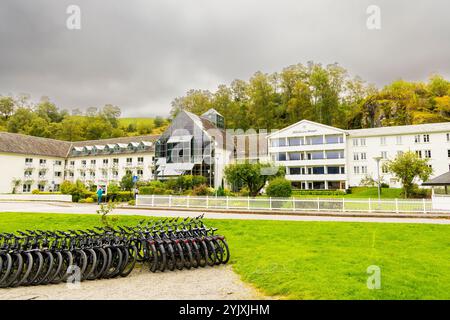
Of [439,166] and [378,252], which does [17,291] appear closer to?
[378,252]

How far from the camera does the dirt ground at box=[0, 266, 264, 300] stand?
6.14 meters

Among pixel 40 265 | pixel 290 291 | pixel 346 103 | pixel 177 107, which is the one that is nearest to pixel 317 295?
pixel 290 291

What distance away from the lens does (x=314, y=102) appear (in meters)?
64.6

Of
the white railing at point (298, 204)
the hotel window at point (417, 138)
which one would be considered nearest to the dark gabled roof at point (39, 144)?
the white railing at point (298, 204)

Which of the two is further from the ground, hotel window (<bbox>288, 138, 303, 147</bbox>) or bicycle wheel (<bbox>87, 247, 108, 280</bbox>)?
hotel window (<bbox>288, 138, 303, 147</bbox>)

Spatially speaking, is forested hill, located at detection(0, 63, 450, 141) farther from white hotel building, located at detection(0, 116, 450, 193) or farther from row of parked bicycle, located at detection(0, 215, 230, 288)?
row of parked bicycle, located at detection(0, 215, 230, 288)

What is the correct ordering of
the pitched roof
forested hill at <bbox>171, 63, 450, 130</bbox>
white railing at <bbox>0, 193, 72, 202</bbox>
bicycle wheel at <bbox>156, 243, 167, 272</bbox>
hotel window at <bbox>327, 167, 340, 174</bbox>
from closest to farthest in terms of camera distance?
bicycle wheel at <bbox>156, 243, 167, 272</bbox>
white railing at <bbox>0, 193, 72, 202</bbox>
the pitched roof
hotel window at <bbox>327, 167, 340, 174</bbox>
forested hill at <bbox>171, 63, 450, 130</bbox>

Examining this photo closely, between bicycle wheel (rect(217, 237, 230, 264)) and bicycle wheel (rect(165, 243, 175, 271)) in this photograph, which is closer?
bicycle wheel (rect(165, 243, 175, 271))

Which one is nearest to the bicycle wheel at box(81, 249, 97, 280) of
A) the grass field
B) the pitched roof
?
the grass field

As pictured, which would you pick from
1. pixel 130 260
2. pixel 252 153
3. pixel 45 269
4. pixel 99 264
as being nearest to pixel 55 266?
pixel 45 269

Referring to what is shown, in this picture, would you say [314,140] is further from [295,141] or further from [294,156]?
[294,156]

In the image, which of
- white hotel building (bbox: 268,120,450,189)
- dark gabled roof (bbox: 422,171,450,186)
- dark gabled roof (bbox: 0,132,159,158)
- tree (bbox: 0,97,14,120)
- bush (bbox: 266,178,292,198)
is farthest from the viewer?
tree (bbox: 0,97,14,120)

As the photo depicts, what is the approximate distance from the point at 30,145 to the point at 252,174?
50.3m

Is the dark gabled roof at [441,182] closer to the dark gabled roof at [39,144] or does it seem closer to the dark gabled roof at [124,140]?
the dark gabled roof at [39,144]
